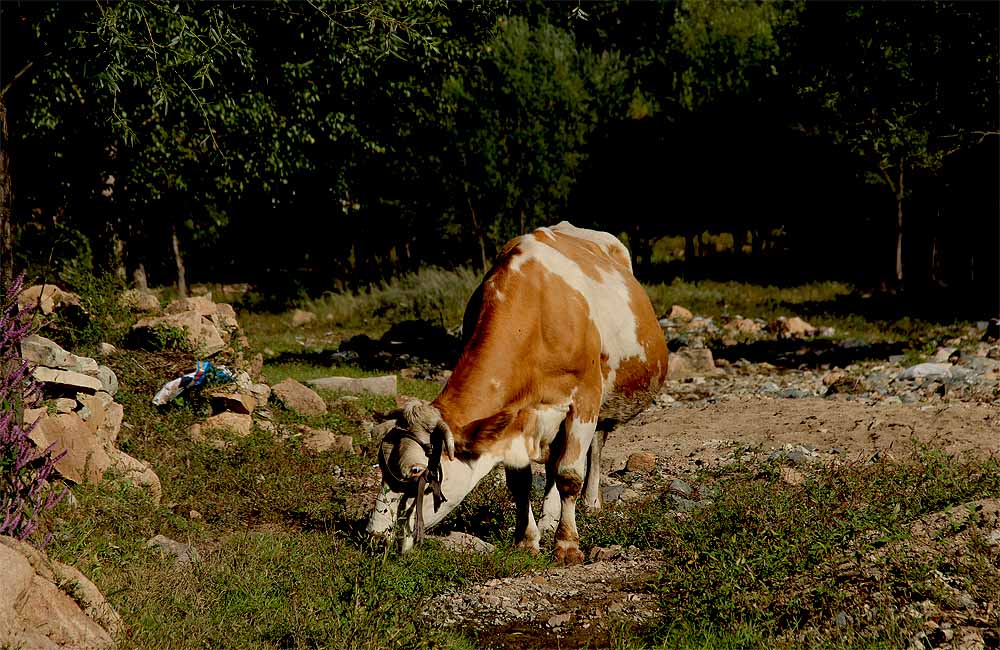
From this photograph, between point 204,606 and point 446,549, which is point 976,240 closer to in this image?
point 446,549

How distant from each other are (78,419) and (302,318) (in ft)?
78.3

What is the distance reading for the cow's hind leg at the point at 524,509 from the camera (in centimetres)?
865

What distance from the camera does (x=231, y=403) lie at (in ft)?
41.4

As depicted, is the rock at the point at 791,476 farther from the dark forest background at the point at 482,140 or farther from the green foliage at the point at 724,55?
the green foliage at the point at 724,55

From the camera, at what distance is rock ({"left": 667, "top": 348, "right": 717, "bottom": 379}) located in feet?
69.1

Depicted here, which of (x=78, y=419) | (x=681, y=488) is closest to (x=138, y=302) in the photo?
(x=78, y=419)

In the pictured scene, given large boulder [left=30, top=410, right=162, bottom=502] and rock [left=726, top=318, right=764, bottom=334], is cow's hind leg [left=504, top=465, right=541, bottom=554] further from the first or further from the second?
rock [left=726, top=318, right=764, bottom=334]

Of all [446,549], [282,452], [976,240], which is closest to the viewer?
[446,549]

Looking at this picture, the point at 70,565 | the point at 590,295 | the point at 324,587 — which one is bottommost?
the point at 324,587

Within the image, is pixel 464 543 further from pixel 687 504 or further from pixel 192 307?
pixel 192 307

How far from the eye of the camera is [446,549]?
8.14 metres

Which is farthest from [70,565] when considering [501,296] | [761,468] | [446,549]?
[761,468]

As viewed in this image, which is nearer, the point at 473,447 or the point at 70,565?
the point at 70,565

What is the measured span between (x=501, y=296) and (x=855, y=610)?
3.56 m
